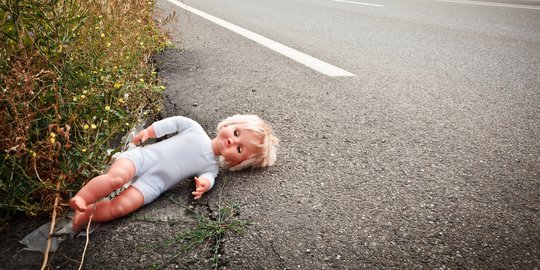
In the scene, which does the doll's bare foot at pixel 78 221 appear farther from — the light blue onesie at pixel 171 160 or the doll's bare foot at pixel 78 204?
the light blue onesie at pixel 171 160

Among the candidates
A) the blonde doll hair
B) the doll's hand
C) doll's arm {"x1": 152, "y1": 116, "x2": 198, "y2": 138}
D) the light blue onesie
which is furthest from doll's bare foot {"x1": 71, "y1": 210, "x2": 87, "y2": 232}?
the blonde doll hair

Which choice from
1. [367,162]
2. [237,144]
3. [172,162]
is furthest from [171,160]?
[367,162]

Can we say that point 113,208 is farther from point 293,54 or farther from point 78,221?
point 293,54

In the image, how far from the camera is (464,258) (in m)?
1.42

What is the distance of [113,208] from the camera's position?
1.58m

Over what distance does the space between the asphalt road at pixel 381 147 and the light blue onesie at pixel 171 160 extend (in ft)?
0.61

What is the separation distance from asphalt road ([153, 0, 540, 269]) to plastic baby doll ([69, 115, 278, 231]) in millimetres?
115

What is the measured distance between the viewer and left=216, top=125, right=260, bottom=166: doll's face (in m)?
1.93

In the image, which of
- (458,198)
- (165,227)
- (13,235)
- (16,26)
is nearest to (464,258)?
(458,198)

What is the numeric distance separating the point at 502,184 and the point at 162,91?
2.38 m

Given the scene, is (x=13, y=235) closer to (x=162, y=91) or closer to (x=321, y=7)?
(x=162, y=91)

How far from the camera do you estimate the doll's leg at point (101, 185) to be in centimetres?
149

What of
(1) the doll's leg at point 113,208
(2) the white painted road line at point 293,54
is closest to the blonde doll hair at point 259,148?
(1) the doll's leg at point 113,208

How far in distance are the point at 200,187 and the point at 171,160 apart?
0.23 m
